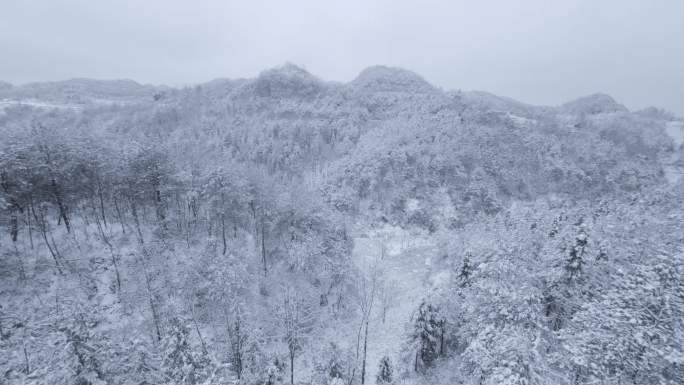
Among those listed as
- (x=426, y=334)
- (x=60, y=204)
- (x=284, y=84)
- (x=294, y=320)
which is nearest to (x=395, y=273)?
(x=426, y=334)

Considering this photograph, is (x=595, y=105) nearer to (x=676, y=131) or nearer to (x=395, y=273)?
(x=676, y=131)

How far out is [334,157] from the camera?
73.7 m

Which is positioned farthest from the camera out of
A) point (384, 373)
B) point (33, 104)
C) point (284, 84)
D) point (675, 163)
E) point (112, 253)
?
point (284, 84)

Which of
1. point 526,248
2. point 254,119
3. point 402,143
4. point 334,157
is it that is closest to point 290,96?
point 254,119

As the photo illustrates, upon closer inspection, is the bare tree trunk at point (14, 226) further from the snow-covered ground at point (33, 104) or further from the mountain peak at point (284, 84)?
the snow-covered ground at point (33, 104)

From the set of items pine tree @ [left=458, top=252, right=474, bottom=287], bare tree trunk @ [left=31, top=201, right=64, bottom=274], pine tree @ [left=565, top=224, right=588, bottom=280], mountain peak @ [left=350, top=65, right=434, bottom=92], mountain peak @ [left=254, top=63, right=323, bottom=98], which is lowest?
pine tree @ [left=458, top=252, right=474, bottom=287]

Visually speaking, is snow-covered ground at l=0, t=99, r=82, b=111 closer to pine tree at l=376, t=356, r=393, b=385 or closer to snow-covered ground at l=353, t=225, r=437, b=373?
snow-covered ground at l=353, t=225, r=437, b=373

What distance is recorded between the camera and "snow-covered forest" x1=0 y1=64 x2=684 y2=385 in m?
15.0

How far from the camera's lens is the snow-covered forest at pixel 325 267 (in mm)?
15000

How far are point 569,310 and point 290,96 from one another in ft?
309

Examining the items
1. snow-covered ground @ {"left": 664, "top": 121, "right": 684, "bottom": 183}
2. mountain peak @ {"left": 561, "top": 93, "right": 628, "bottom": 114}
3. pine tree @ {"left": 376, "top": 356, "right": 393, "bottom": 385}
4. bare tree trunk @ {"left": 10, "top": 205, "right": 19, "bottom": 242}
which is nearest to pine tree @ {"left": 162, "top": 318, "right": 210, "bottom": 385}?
pine tree @ {"left": 376, "top": 356, "right": 393, "bottom": 385}

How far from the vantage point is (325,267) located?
3712 cm

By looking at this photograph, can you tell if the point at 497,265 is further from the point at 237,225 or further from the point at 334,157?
the point at 334,157

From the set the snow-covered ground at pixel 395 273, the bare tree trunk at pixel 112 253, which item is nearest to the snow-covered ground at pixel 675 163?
the snow-covered ground at pixel 395 273
